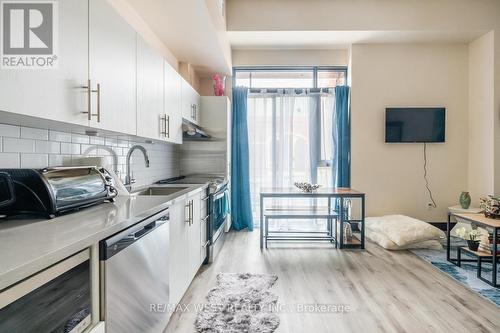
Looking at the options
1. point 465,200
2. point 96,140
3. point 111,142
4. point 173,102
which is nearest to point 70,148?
point 96,140

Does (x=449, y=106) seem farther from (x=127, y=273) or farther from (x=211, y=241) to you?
(x=127, y=273)

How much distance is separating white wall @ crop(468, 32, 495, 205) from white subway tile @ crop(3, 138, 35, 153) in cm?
535

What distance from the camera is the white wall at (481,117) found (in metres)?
4.13

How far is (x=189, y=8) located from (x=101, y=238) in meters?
2.36

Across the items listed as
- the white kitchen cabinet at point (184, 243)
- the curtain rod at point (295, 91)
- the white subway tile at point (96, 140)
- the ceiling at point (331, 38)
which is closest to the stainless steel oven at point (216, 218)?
the white kitchen cabinet at point (184, 243)

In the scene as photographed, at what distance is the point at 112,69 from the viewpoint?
167 cm

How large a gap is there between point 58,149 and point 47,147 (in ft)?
0.29

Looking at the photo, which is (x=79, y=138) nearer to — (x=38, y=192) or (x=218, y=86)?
(x=38, y=192)

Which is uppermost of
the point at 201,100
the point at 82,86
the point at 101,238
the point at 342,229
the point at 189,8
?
the point at 189,8

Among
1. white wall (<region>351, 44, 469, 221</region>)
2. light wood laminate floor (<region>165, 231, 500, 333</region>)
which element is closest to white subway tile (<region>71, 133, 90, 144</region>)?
light wood laminate floor (<region>165, 231, 500, 333</region>)

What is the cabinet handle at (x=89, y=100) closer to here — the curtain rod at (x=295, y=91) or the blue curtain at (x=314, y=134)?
the curtain rod at (x=295, y=91)

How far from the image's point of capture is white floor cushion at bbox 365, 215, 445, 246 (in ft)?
11.6

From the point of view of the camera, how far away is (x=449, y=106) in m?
4.56

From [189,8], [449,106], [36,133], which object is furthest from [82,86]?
[449,106]
